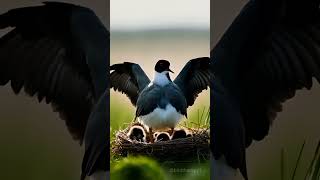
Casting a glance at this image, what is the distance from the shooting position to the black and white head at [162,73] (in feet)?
9.70

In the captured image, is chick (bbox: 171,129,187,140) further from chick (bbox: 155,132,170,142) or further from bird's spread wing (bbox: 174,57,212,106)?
bird's spread wing (bbox: 174,57,212,106)

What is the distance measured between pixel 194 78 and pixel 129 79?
38 cm

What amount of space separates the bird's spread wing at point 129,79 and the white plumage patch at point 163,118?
126mm

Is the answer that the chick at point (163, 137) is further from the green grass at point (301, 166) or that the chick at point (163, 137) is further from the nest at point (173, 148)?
the green grass at point (301, 166)

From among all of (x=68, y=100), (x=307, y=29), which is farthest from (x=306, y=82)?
(x=68, y=100)

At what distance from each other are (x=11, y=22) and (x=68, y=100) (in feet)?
1.89

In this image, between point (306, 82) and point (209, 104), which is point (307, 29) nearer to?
point (306, 82)

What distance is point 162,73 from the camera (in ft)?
9.72

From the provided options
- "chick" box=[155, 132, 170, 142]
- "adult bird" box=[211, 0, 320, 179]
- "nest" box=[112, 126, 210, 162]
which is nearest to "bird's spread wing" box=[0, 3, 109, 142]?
"nest" box=[112, 126, 210, 162]

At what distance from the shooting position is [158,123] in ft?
9.74

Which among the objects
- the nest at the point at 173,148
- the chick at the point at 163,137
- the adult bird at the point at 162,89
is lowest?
the nest at the point at 173,148

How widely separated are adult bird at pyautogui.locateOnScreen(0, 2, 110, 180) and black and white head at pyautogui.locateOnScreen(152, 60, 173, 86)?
0.97 ft

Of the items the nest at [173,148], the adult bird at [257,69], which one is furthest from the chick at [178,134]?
the adult bird at [257,69]

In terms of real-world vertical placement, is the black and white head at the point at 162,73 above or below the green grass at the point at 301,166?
above
